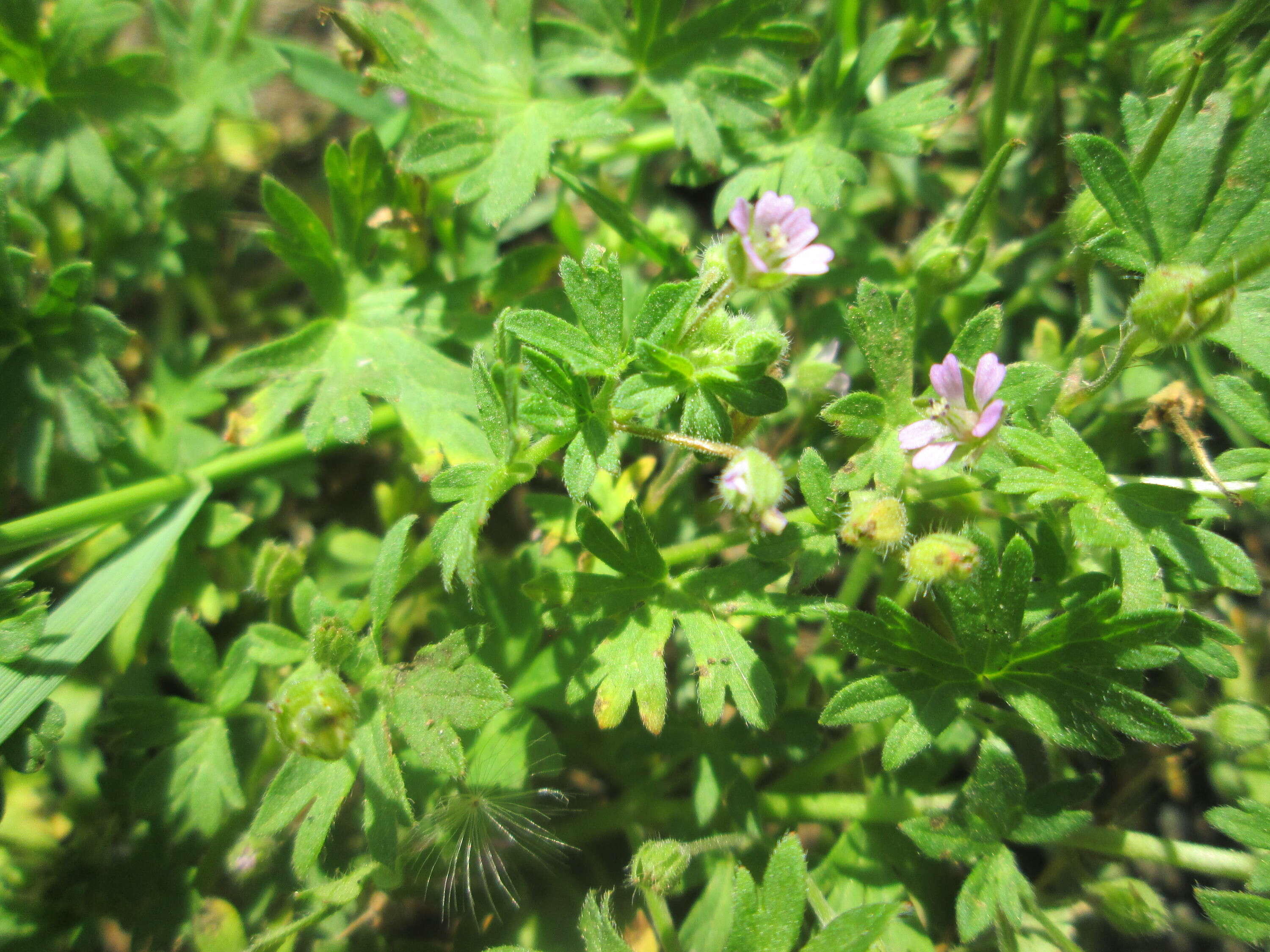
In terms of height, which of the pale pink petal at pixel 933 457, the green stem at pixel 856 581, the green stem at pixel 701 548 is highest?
the pale pink petal at pixel 933 457

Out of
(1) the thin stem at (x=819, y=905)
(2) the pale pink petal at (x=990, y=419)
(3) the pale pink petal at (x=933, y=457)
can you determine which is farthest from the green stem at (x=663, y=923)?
(2) the pale pink petal at (x=990, y=419)

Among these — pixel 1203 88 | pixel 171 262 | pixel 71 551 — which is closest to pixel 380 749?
pixel 71 551

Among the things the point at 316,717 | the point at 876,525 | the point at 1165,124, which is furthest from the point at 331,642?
the point at 1165,124

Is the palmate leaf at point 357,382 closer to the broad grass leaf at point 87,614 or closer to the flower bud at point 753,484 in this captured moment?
the broad grass leaf at point 87,614

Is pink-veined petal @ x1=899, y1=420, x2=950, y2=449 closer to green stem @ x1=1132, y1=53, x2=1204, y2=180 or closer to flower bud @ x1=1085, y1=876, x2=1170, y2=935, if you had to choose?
green stem @ x1=1132, y1=53, x2=1204, y2=180

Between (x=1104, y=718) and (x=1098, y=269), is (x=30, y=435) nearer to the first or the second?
(x=1104, y=718)

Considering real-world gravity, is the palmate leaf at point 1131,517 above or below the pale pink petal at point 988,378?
below

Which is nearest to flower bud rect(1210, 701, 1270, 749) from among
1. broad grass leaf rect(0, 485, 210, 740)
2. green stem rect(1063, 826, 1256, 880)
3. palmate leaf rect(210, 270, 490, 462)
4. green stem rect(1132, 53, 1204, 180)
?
green stem rect(1063, 826, 1256, 880)
